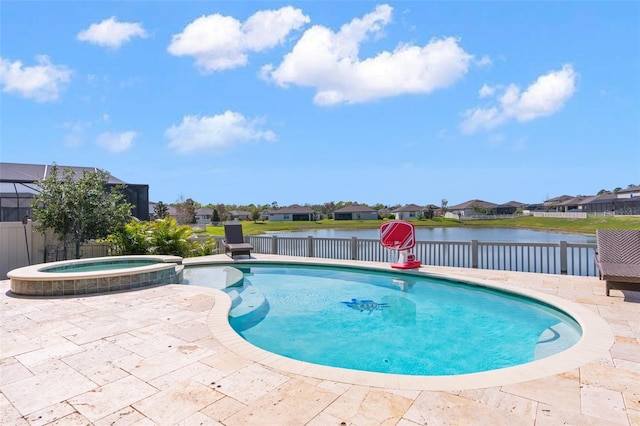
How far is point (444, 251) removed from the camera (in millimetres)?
9055

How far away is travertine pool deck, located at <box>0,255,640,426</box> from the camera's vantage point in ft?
7.60

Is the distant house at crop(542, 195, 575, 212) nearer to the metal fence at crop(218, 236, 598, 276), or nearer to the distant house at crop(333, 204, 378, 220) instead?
the distant house at crop(333, 204, 378, 220)

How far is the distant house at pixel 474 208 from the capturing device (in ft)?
221

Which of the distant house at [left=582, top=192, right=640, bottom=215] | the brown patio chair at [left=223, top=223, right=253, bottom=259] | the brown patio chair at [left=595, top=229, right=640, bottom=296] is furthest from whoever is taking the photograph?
the distant house at [left=582, top=192, right=640, bottom=215]

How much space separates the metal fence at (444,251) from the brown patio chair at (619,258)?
1.12m

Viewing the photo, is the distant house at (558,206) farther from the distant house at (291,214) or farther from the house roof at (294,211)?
the house roof at (294,211)

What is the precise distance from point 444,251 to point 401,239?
142cm

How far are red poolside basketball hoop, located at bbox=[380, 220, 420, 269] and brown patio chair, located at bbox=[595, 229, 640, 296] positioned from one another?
359cm

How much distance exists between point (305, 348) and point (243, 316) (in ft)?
5.32

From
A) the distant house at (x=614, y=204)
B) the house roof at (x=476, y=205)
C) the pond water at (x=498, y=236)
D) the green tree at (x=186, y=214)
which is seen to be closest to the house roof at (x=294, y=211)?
the green tree at (x=186, y=214)

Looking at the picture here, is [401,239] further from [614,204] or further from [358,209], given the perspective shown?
[358,209]

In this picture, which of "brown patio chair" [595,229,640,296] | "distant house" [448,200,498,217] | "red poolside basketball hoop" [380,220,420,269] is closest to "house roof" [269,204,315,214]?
"distant house" [448,200,498,217]

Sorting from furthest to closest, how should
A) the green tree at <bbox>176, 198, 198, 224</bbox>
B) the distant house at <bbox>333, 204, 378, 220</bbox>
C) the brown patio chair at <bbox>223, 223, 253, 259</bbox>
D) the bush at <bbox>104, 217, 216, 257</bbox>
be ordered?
the distant house at <bbox>333, 204, 378, 220</bbox> → the green tree at <bbox>176, 198, 198, 224</bbox> → the brown patio chair at <bbox>223, 223, 253, 259</bbox> → the bush at <bbox>104, 217, 216, 257</bbox>

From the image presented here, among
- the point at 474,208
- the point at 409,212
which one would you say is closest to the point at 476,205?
the point at 474,208
